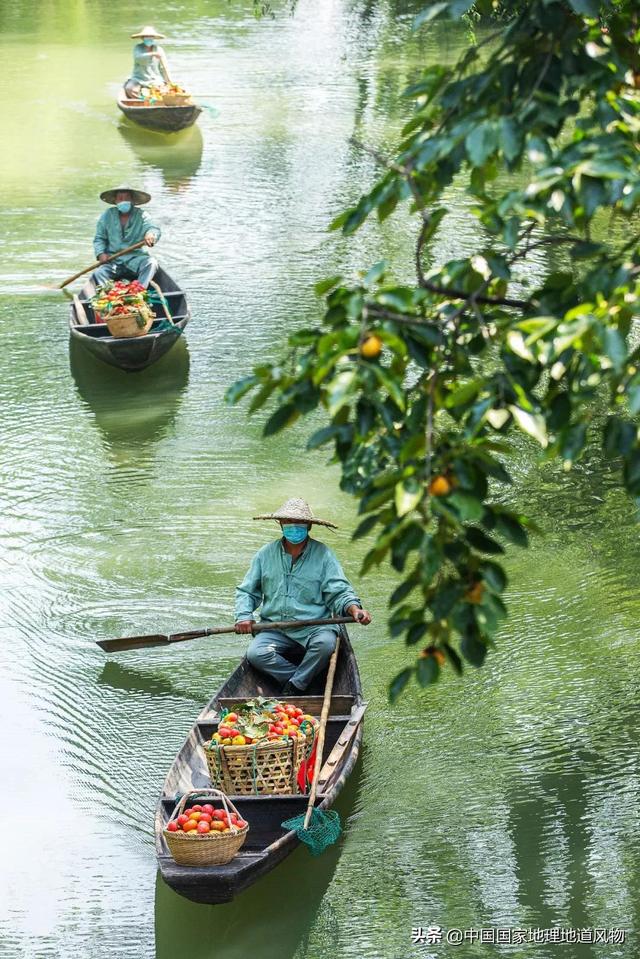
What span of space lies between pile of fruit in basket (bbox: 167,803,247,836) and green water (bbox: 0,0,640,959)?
583 millimetres

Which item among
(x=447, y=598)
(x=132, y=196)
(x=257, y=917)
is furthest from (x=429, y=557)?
(x=132, y=196)

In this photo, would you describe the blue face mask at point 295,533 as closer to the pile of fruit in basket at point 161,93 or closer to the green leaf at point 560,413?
the green leaf at point 560,413

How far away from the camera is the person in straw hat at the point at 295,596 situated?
22.2ft

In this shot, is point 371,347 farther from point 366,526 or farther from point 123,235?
point 123,235

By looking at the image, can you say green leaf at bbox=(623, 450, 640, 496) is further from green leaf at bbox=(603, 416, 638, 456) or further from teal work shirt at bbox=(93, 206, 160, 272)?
teal work shirt at bbox=(93, 206, 160, 272)

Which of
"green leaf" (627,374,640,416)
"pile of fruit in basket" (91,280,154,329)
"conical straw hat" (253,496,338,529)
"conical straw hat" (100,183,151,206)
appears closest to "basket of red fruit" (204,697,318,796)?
"conical straw hat" (253,496,338,529)

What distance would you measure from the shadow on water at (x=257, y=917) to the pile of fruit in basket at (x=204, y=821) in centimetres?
56

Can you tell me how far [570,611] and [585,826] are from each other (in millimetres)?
1873

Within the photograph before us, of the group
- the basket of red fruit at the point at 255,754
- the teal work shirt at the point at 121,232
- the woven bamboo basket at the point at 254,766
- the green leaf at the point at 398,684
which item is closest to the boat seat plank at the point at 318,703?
the basket of red fruit at the point at 255,754

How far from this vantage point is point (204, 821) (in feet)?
17.1

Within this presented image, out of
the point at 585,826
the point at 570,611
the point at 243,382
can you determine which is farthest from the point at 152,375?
the point at 243,382

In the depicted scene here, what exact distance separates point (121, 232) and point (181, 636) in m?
5.66

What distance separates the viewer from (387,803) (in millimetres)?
6324

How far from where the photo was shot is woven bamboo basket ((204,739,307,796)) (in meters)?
5.67
